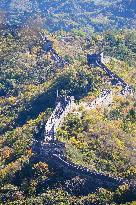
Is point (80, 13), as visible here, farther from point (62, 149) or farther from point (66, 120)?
point (62, 149)

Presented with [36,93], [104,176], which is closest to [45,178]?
[104,176]

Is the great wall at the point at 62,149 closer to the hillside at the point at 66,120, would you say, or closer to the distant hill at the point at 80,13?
the hillside at the point at 66,120

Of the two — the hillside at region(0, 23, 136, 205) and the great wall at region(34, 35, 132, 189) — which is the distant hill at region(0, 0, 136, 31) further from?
the great wall at region(34, 35, 132, 189)

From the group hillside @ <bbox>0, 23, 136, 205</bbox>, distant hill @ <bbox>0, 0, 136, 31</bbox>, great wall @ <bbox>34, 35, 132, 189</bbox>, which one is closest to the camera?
great wall @ <bbox>34, 35, 132, 189</bbox>

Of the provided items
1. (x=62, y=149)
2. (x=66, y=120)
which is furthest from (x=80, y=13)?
(x=62, y=149)

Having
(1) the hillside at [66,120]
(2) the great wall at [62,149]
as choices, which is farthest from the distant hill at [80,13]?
(2) the great wall at [62,149]

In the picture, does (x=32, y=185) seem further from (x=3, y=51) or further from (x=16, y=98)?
(x=3, y=51)

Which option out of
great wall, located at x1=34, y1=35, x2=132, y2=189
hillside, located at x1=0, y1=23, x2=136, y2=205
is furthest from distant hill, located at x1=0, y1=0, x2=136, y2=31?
great wall, located at x1=34, y1=35, x2=132, y2=189

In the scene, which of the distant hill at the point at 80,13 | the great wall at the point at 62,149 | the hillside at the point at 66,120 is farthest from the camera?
the distant hill at the point at 80,13

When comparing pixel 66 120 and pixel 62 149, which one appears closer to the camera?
pixel 62 149
